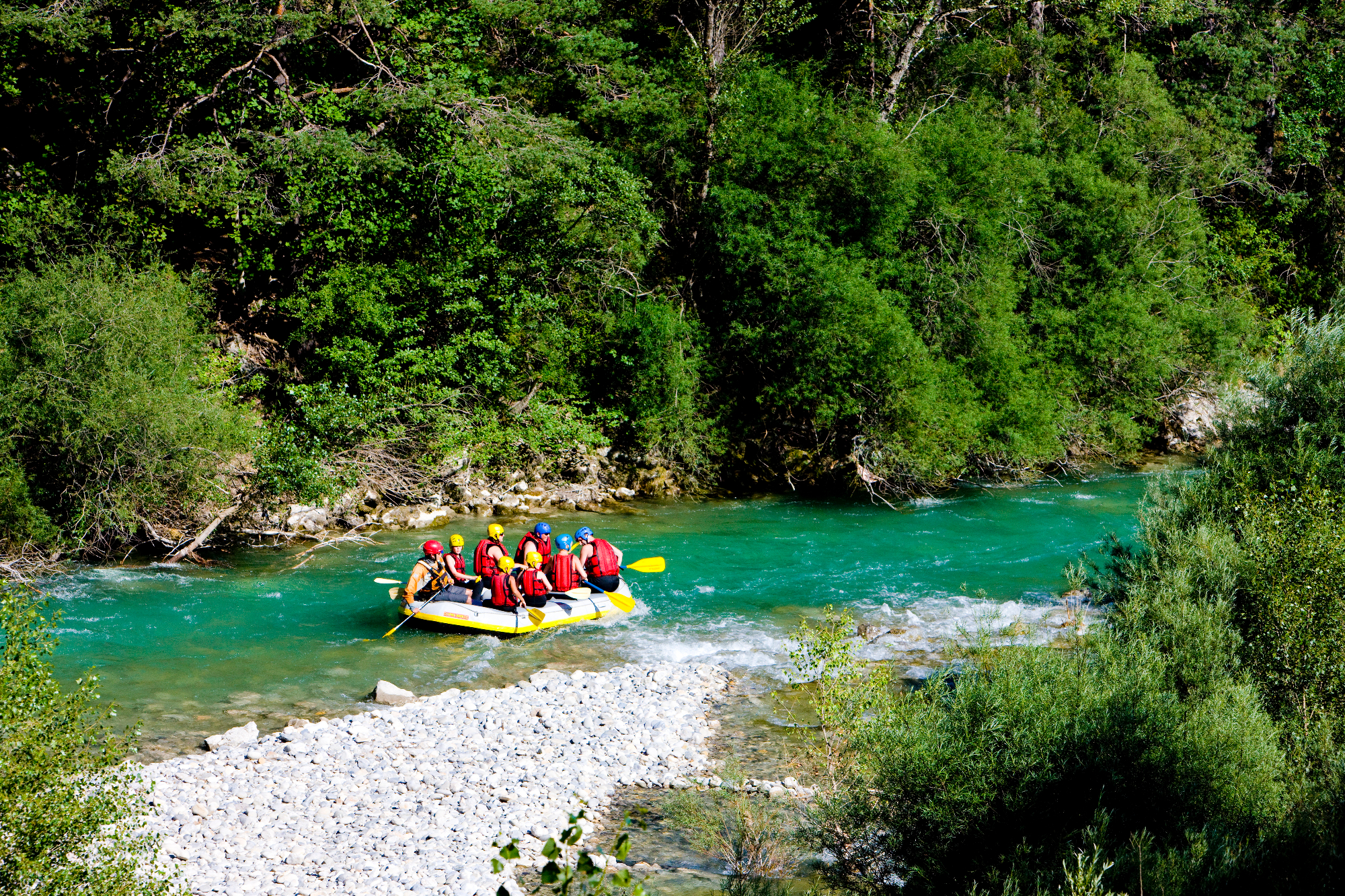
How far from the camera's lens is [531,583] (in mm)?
12930

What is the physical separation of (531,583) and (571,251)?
8.70 m

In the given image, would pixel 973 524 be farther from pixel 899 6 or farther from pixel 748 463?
pixel 899 6

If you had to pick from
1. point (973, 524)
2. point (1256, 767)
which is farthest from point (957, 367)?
point (1256, 767)

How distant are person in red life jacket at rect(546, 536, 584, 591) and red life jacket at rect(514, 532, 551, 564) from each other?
189mm

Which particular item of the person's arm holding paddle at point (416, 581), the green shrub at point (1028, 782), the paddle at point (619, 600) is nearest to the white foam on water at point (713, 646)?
the paddle at point (619, 600)

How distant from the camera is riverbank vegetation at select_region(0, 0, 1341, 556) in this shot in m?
15.3

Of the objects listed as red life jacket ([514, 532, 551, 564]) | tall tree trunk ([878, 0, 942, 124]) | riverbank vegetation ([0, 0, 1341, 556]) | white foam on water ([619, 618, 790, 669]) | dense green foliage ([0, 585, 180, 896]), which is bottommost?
white foam on water ([619, 618, 790, 669])

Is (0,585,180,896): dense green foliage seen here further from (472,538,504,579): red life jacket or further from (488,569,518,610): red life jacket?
(472,538,504,579): red life jacket

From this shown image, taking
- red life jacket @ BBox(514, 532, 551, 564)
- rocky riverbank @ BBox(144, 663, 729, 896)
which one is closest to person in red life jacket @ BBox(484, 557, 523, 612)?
red life jacket @ BBox(514, 532, 551, 564)

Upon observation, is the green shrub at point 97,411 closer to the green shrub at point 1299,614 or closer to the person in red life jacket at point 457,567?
the person in red life jacket at point 457,567

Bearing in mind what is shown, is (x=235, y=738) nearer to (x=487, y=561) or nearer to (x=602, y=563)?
(x=487, y=561)

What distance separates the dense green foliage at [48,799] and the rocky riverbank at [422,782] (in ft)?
4.02

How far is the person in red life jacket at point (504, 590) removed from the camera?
41.6 feet

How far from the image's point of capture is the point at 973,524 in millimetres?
17906
